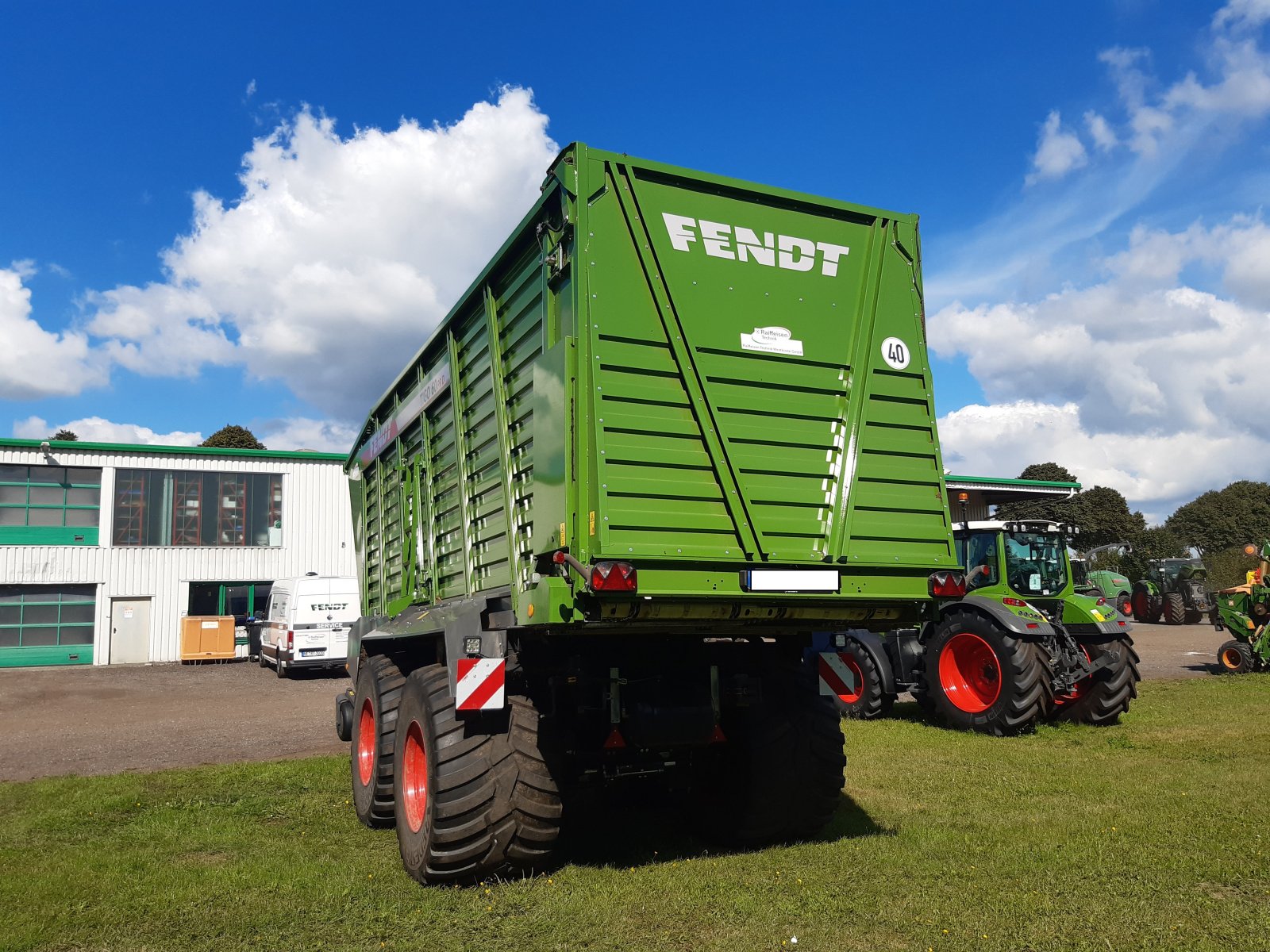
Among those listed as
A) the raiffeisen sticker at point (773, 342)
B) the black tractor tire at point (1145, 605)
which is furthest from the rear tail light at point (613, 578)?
the black tractor tire at point (1145, 605)

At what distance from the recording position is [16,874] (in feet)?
18.0

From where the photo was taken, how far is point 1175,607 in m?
32.4

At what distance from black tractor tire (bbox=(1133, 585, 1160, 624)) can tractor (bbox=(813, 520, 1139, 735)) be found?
25.4 m

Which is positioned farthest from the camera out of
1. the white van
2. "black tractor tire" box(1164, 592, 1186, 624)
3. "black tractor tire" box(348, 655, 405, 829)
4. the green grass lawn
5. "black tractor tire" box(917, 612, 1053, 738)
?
"black tractor tire" box(1164, 592, 1186, 624)

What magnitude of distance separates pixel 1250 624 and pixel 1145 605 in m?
19.4

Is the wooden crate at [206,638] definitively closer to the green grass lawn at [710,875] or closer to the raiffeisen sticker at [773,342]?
the green grass lawn at [710,875]

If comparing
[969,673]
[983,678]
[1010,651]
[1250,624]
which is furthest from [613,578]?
[1250,624]

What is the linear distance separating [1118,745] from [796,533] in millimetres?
6154

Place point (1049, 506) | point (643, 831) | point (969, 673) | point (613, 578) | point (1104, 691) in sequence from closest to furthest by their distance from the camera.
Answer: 1. point (613, 578)
2. point (643, 831)
3. point (1104, 691)
4. point (969, 673)
5. point (1049, 506)

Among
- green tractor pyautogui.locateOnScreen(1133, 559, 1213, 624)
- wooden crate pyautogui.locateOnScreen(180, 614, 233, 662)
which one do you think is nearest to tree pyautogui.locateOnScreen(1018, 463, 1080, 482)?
green tractor pyautogui.locateOnScreen(1133, 559, 1213, 624)

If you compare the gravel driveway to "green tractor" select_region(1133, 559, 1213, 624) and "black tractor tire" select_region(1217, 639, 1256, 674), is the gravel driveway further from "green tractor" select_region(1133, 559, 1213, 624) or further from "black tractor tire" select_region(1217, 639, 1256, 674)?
"green tractor" select_region(1133, 559, 1213, 624)

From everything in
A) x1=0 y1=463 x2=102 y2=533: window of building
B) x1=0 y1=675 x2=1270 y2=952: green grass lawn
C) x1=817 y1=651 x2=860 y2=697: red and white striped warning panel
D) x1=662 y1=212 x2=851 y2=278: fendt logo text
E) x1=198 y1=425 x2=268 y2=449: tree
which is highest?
x1=198 y1=425 x2=268 y2=449: tree

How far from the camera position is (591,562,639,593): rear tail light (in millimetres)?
4383

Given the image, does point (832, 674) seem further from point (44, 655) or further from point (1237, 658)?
point (44, 655)
